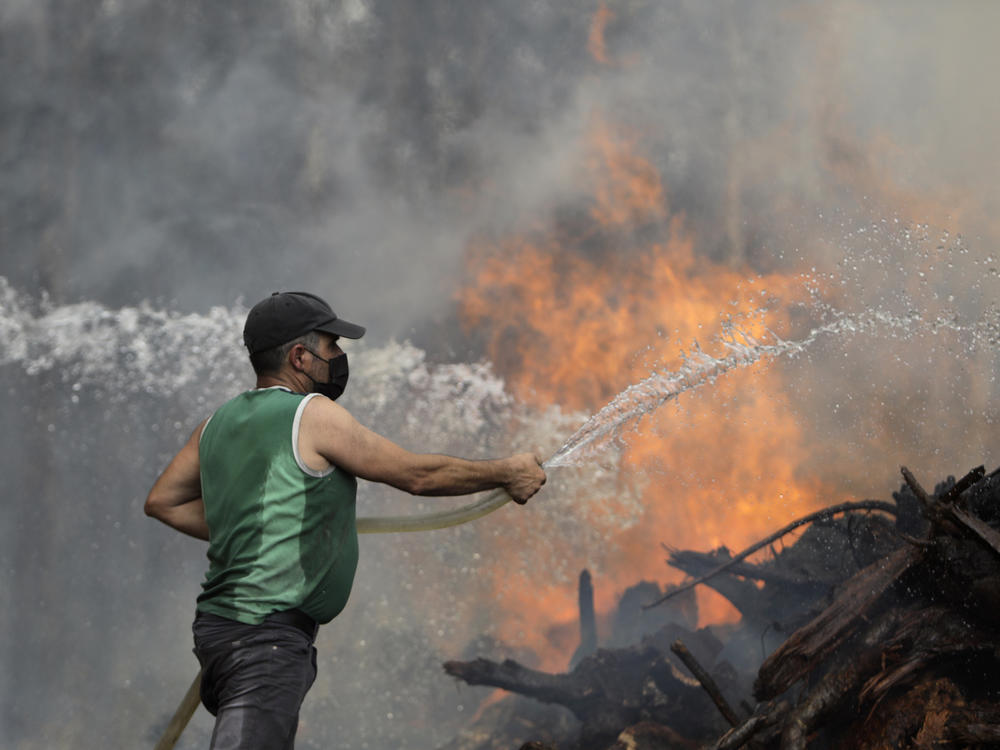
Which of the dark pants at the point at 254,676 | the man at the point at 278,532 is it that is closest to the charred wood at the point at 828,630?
the man at the point at 278,532

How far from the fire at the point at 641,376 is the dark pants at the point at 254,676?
34.8 feet

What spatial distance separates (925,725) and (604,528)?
11.4 meters

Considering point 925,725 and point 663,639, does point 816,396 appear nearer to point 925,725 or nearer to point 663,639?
point 663,639

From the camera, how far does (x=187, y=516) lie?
125 inches

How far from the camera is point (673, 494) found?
46.9 feet

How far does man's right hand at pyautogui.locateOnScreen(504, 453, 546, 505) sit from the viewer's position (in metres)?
2.98

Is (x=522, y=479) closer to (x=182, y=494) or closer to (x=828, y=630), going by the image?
(x=182, y=494)

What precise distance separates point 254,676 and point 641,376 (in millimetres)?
13566

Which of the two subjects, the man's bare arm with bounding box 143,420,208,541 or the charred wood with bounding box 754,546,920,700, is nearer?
the man's bare arm with bounding box 143,420,208,541

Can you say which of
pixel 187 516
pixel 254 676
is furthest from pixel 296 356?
pixel 254 676

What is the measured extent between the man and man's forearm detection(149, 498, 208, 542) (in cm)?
44

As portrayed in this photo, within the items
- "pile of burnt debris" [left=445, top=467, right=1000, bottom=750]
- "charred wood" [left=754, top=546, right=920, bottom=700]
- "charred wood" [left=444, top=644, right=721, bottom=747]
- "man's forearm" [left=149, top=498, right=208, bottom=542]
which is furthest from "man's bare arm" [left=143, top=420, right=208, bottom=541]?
"charred wood" [left=444, top=644, right=721, bottom=747]

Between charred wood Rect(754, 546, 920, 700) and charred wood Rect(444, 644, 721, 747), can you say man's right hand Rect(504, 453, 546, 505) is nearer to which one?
charred wood Rect(754, 546, 920, 700)

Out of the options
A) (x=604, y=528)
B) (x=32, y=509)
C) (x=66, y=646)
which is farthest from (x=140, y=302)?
(x=604, y=528)
